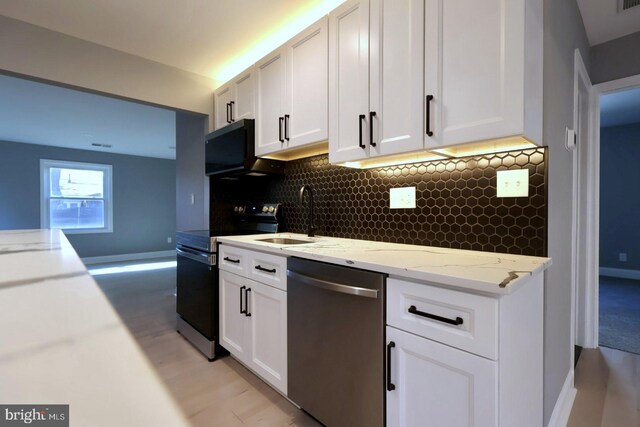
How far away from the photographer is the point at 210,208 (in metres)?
2.77

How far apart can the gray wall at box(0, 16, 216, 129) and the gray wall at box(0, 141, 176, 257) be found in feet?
16.7

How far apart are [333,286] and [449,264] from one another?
0.48 m

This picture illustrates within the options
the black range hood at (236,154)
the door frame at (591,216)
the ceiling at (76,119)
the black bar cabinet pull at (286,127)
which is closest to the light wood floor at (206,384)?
the black range hood at (236,154)

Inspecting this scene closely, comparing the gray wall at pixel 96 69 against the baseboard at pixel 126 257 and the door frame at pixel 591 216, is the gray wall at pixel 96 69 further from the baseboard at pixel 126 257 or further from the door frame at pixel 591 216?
the baseboard at pixel 126 257

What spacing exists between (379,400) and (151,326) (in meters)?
2.60

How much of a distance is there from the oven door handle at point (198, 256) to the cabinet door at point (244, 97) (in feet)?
3.82

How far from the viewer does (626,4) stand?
1808mm

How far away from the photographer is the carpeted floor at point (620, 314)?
2.43 meters

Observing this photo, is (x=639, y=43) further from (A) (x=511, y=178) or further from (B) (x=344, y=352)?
(B) (x=344, y=352)

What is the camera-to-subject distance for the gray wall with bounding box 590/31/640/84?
2127mm

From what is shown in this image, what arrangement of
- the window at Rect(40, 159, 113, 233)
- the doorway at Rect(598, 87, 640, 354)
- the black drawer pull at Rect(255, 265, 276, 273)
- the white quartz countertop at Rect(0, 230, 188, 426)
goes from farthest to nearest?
1. the window at Rect(40, 159, 113, 233)
2. the doorway at Rect(598, 87, 640, 354)
3. the black drawer pull at Rect(255, 265, 276, 273)
4. the white quartz countertop at Rect(0, 230, 188, 426)

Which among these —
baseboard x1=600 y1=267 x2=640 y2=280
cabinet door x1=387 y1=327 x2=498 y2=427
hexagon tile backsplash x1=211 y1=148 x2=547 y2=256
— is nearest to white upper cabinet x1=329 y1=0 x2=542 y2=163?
hexagon tile backsplash x1=211 y1=148 x2=547 y2=256

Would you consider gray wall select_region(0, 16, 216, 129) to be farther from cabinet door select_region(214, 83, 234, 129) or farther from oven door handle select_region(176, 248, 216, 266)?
oven door handle select_region(176, 248, 216, 266)

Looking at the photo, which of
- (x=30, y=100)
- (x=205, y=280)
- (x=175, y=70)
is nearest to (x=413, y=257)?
(x=205, y=280)
